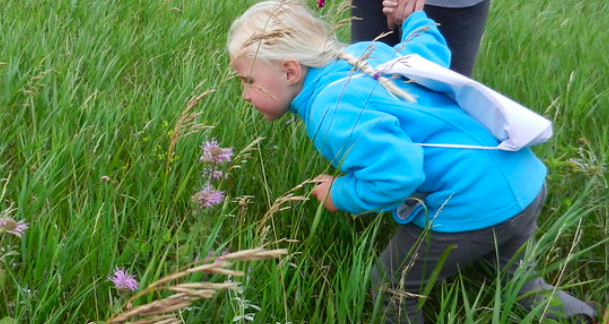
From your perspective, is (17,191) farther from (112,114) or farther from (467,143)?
A: (467,143)

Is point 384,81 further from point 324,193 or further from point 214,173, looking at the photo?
point 214,173

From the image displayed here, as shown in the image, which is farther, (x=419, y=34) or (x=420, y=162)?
(x=419, y=34)

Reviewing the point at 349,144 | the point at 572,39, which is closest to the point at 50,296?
the point at 349,144

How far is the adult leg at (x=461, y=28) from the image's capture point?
277 centimetres

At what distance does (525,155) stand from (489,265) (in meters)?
0.42

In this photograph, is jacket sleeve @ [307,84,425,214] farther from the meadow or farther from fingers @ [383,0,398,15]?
fingers @ [383,0,398,15]

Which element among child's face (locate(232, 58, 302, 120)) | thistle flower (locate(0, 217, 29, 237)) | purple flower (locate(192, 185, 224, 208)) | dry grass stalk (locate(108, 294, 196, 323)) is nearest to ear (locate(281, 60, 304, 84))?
child's face (locate(232, 58, 302, 120))


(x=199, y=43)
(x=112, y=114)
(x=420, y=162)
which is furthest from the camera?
(x=199, y=43)

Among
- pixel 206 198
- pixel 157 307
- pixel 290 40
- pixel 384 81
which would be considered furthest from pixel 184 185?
pixel 157 307

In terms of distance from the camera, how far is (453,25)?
9.13ft

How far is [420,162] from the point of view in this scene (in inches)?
74.1

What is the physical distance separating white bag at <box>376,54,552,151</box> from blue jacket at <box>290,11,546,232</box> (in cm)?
4

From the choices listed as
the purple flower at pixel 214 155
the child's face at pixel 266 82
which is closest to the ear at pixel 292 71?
the child's face at pixel 266 82

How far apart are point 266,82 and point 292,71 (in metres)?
0.08
